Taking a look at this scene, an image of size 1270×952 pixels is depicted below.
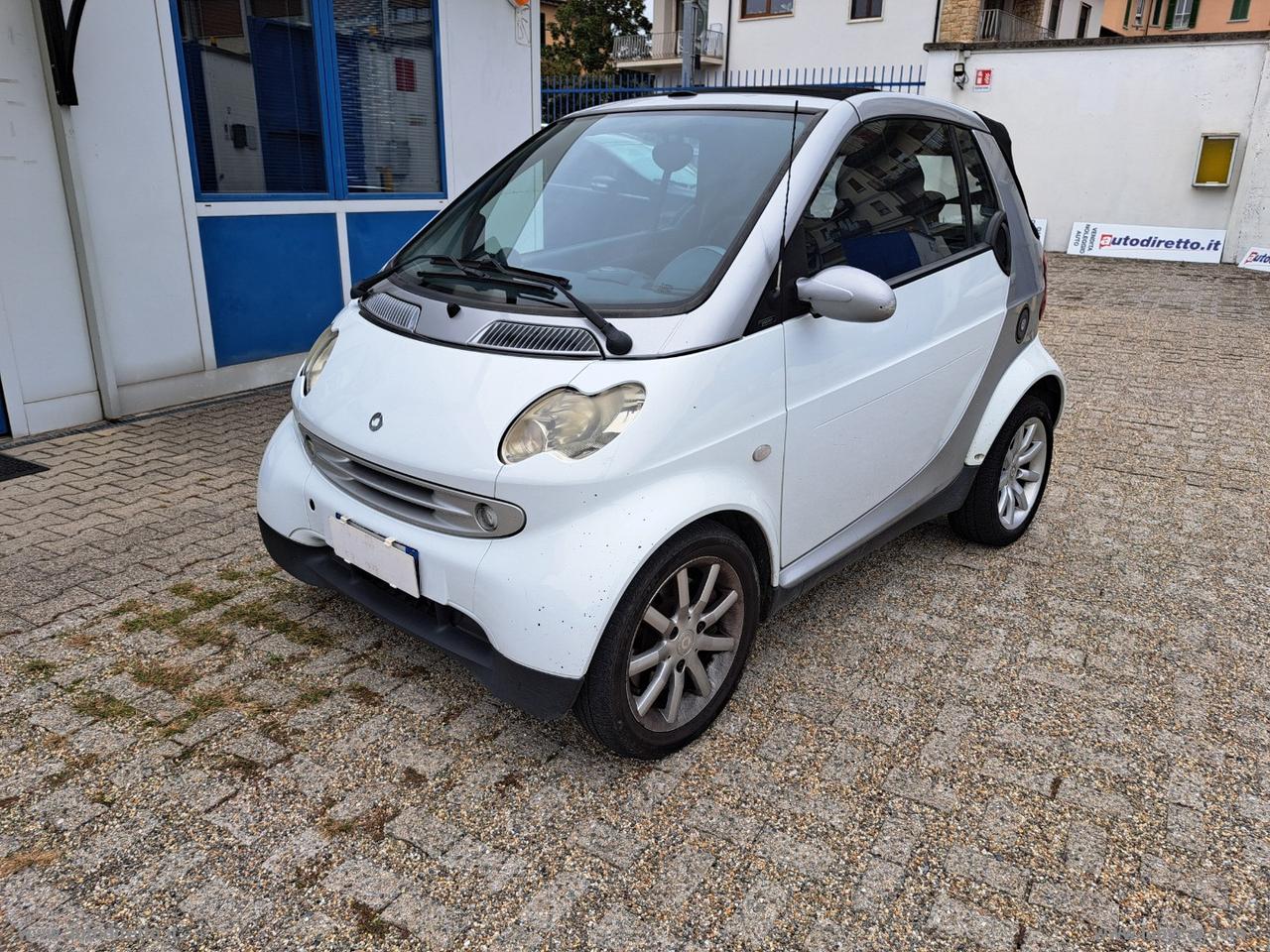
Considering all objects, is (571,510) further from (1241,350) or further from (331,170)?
(1241,350)

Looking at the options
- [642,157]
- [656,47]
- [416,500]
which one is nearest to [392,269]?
[642,157]

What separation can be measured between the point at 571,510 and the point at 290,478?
1112 millimetres

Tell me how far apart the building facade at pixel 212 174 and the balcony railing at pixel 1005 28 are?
75.4 feet

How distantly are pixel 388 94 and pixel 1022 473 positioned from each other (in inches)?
211

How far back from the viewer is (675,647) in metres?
2.65

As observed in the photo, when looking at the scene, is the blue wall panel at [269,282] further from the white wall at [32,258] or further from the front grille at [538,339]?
the front grille at [538,339]

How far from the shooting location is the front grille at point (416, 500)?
96.1 inches

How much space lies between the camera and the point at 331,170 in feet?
22.1

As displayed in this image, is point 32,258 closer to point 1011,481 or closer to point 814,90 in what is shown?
point 814,90

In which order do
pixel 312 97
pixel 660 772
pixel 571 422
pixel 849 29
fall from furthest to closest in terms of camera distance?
pixel 849 29
pixel 312 97
pixel 660 772
pixel 571 422

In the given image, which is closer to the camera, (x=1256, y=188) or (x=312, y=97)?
(x=312, y=97)

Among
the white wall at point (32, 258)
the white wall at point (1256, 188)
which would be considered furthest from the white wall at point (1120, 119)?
the white wall at point (32, 258)

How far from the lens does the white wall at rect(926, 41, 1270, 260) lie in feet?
49.2

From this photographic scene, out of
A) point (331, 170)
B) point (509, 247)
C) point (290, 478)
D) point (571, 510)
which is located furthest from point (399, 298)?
point (331, 170)
